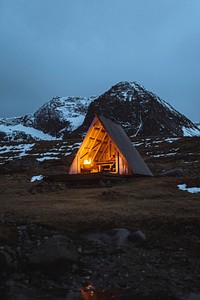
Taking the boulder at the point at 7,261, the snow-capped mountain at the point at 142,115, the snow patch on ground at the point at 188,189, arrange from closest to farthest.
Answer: the boulder at the point at 7,261 → the snow patch on ground at the point at 188,189 → the snow-capped mountain at the point at 142,115

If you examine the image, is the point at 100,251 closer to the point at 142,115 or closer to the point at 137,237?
the point at 137,237

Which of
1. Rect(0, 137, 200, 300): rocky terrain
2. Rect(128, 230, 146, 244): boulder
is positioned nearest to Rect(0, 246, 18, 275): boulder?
Answer: Rect(0, 137, 200, 300): rocky terrain

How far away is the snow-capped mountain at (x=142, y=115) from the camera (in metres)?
154

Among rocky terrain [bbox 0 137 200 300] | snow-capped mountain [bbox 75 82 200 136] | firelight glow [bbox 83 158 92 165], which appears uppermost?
snow-capped mountain [bbox 75 82 200 136]

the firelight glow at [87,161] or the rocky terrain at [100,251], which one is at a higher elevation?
the firelight glow at [87,161]

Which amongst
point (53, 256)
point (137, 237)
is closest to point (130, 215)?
point (137, 237)

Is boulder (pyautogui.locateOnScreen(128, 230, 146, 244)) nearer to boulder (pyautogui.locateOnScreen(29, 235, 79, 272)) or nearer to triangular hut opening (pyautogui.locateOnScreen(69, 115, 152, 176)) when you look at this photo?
boulder (pyautogui.locateOnScreen(29, 235, 79, 272))

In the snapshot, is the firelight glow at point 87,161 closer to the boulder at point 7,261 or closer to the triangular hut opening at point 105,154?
the triangular hut opening at point 105,154

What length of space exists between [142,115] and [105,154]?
145431mm

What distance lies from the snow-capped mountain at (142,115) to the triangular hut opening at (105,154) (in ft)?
383

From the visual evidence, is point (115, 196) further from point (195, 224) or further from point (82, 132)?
point (82, 132)

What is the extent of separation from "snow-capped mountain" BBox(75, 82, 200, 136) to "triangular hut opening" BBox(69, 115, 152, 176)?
116878 millimetres

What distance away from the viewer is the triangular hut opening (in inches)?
1031

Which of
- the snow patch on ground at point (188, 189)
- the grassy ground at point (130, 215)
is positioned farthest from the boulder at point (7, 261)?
the snow patch on ground at point (188, 189)
